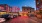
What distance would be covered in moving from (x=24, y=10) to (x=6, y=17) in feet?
1.29

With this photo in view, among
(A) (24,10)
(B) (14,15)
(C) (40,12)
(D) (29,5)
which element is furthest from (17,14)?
(C) (40,12)

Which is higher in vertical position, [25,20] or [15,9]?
[15,9]

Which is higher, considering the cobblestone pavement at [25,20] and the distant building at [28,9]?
the distant building at [28,9]

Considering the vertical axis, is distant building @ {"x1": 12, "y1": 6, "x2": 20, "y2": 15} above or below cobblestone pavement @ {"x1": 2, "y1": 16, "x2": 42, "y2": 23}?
above

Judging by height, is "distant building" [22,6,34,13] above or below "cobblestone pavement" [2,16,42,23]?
above

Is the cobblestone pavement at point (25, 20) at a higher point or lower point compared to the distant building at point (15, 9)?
lower

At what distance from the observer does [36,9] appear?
1.59 m

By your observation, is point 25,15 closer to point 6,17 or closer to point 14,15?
point 14,15

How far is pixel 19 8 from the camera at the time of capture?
1.60 meters

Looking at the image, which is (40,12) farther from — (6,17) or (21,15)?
(6,17)

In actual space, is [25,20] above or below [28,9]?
below

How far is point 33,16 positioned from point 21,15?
0.25 meters

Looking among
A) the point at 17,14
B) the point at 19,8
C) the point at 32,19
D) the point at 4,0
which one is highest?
the point at 4,0

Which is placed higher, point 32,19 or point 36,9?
point 36,9
